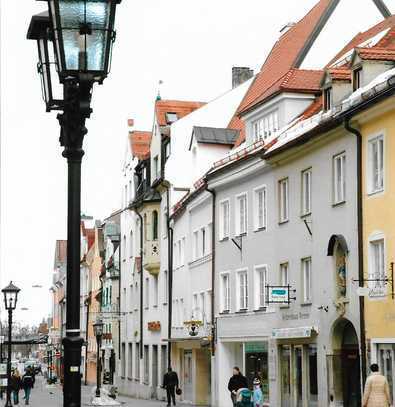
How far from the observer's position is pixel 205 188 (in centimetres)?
4184

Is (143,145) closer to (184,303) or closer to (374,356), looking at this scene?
(184,303)

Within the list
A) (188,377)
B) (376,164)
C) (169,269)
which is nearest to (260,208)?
(376,164)

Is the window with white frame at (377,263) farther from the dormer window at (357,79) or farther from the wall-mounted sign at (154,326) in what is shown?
the wall-mounted sign at (154,326)

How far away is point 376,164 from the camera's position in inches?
1091

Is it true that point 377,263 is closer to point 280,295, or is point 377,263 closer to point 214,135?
point 280,295

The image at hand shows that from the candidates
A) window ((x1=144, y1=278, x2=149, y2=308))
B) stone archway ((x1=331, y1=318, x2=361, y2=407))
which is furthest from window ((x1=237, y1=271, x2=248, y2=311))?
window ((x1=144, y1=278, x2=149, y2=308))

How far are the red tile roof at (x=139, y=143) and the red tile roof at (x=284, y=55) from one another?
17.3 metres

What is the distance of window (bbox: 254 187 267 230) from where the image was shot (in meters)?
36.3

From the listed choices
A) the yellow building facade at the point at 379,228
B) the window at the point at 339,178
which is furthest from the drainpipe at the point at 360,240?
the window at the point at 339,178

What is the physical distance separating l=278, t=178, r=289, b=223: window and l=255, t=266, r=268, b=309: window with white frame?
249cm

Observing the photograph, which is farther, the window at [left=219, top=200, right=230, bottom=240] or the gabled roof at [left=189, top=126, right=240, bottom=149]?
the gabled roof at [left=189, top=126, right=240, bottom=149]

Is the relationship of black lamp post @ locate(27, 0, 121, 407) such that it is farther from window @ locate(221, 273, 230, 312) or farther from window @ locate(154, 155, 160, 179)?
window @ locate(154, 155, 160, 179)

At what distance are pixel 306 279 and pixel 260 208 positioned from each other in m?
4.94

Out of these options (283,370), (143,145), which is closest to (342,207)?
(283,370)
